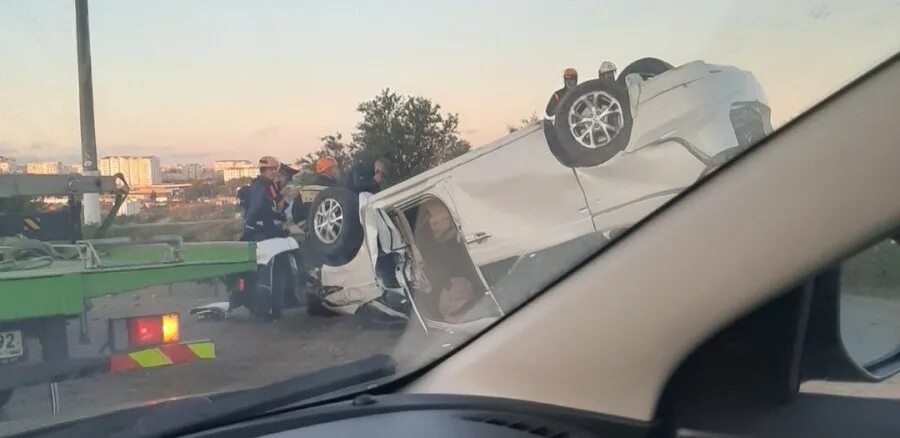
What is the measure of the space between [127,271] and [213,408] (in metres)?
0.60

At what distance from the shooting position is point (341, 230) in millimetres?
2912

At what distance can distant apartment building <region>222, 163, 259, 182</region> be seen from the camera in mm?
2799

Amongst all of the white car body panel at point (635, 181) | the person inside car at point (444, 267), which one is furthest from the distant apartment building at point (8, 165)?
the white car body panel at point (635, 181)

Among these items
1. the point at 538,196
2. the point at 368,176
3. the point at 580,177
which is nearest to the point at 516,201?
the point at 538,196

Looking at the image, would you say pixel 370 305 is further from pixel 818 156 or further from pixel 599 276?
pixel 818 156

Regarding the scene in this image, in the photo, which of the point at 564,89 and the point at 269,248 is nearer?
the point at 564,89

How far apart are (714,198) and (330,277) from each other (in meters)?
1.24

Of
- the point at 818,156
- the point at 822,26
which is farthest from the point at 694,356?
the point at 822,26

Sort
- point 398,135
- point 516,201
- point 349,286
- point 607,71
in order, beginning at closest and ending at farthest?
point 607,71 < point 516,201 < point 398,135 < point 349,286

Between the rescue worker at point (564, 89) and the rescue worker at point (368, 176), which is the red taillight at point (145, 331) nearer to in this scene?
the rescue worker at point (368, 176)

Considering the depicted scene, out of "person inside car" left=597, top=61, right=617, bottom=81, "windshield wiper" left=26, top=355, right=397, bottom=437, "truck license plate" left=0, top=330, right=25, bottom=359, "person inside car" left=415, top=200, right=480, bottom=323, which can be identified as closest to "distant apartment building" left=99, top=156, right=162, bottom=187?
"truck license plate" left=0, top=330, right=25, bottom=359

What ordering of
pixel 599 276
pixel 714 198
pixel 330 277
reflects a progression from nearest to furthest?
pixel 714 198, pixel 599 276, pixel 330 277

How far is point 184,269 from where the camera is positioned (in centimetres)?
288

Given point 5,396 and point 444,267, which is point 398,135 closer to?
point 444,267
